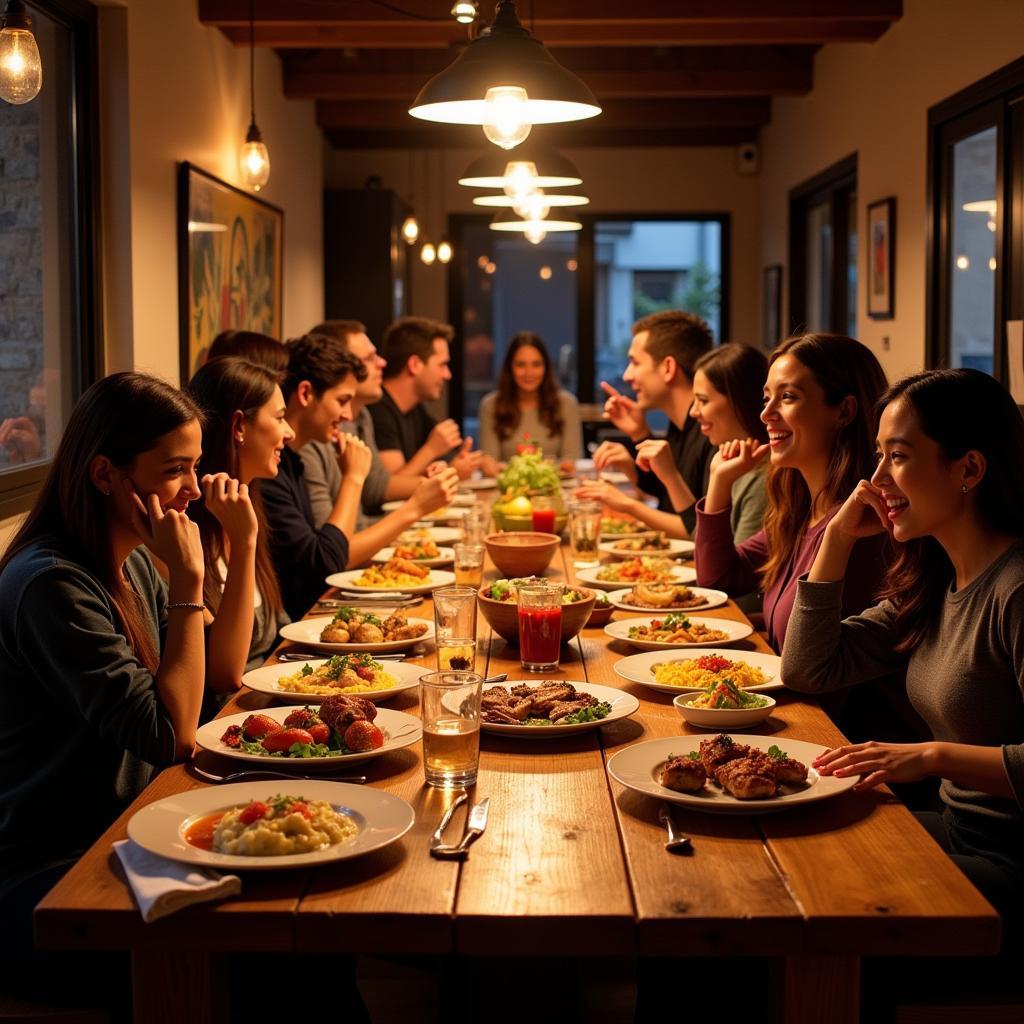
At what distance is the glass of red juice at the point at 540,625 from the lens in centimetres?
228

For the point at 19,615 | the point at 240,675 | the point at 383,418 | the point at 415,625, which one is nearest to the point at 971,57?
the point at 383,418

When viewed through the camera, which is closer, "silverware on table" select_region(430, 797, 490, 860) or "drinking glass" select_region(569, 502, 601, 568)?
"silverware on table" select_region(430, 797, 490, 860)

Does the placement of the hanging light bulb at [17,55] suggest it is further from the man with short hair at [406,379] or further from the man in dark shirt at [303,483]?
the man with short hair at [406,379]

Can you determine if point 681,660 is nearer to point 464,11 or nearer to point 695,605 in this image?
point 695,605

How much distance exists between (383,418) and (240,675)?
3751mm

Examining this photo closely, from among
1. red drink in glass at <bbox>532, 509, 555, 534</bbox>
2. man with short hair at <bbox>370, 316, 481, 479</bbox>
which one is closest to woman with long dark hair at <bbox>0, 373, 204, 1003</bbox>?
red drink in glass at <bbox>532, 509, 555, 534</bbox>

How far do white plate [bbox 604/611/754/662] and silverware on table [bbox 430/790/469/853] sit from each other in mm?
729

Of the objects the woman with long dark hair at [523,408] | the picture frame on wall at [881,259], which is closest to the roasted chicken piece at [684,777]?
the picture frame on wall at [881,259]

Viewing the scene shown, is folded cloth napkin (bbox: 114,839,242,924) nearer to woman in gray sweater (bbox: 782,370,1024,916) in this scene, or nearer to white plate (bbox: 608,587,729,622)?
woman in gray sweater (bbox: 782,370,1024,916)

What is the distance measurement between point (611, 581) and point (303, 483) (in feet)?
3.64

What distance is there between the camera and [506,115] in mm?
2486

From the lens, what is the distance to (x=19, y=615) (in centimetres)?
181

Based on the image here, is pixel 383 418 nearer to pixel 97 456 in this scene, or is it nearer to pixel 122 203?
pixel 122 203

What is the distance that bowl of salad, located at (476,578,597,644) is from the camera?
7.81 ft
